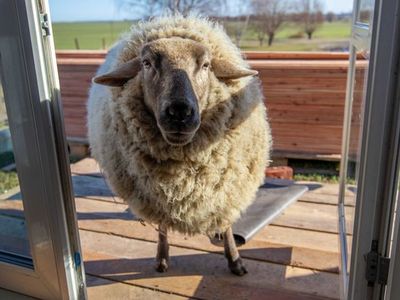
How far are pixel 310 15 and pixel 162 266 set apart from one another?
8110 mm

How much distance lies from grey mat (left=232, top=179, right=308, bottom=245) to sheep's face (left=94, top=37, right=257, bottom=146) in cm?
92

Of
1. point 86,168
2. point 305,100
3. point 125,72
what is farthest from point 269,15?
Result: point 125,72

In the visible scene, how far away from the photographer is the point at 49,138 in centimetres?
152

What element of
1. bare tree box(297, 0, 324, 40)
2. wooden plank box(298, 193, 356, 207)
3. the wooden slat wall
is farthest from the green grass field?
wooden plank box(298, 193, 356, 207)

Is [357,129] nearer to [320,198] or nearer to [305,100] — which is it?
[320,198]

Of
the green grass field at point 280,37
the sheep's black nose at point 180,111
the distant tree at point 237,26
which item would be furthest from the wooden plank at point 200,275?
the green grass field at point 280,37

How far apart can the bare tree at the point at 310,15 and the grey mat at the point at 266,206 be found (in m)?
5.72

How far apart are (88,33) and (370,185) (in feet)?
34.8

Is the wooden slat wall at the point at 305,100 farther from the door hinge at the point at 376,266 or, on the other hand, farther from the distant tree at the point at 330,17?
the distant tree at the point at 330,17

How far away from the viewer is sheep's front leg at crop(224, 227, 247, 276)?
212 cm

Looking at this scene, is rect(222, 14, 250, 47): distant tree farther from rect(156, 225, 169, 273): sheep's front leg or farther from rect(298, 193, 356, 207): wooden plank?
rect(156, 225, 169, 273): sheep's front leg

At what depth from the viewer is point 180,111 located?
4.89ft

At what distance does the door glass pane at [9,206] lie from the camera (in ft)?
5.48

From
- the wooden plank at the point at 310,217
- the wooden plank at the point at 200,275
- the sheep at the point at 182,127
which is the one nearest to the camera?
the sheep at the point at 182,127
